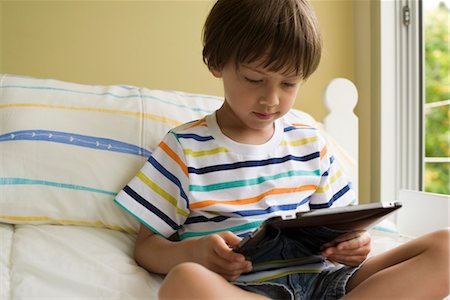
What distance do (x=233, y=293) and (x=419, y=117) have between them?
136 cm

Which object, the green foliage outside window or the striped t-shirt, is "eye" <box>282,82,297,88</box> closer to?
the striped t-shirt

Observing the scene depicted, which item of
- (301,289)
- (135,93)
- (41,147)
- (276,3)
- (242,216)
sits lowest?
(301,289)

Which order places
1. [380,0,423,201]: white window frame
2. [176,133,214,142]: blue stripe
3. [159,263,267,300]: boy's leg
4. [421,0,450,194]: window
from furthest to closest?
[421,0,450,194]: window → [380,0,423,201]: white window frame → [176,133,214,142]: blue stripe → [159,263,267,300]: boy's leg

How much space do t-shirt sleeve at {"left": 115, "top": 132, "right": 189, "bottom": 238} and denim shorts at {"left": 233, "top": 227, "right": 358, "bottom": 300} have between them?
181mm

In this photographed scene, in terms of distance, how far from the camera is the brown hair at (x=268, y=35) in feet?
3.13

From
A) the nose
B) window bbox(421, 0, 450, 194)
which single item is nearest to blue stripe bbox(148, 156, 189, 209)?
the nose

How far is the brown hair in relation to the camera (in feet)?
3.13

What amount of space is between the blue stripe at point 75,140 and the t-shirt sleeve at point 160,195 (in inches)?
3.9

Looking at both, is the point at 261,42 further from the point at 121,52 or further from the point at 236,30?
the point at 121,52

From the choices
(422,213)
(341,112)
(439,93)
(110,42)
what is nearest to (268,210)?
(422,213)

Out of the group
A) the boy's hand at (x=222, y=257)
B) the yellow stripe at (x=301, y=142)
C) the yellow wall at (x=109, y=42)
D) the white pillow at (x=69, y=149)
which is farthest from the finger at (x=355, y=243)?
the yellow wall at (x=109, y=42)

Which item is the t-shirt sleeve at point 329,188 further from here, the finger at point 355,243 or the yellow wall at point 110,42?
the yellow wall at point 110,42

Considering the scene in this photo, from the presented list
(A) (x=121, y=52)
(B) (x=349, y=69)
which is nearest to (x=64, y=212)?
(A) (x=121, y=52)

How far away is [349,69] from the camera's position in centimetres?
200
